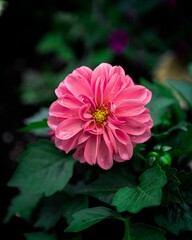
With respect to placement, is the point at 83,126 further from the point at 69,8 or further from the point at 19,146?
the point at 69,8

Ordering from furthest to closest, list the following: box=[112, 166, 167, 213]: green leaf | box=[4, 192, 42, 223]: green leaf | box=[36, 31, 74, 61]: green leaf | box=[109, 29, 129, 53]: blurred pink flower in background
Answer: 1. box=[36, 31, 74, 61]: green leaf
2. box=[109, 29, 129, 53]: blurred pink flower in background
3. box=[4, 192, 42, 223]: green leaf
4. box=[112, 166, 167, 213]: green leaf

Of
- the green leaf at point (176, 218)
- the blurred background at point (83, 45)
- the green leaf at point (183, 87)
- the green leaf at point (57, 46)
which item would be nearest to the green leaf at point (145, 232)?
the green leaf at point (176, 218)

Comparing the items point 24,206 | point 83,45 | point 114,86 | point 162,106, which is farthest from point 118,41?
point 114,86

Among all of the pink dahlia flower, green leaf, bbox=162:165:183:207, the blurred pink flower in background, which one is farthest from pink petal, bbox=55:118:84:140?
the blurred pink flower in background

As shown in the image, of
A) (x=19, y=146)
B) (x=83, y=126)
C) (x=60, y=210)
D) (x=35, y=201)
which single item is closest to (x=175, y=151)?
(x=83, y=126)

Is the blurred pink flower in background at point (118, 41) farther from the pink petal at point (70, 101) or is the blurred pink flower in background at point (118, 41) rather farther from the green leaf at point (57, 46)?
the pink petal at point (70, 101)

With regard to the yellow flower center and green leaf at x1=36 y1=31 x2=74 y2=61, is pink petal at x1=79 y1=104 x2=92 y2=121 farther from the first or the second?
green leaf at x1=36 y1=31 x2=74 y2=61

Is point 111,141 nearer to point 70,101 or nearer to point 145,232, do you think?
point 70,101

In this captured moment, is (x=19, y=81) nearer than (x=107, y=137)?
No
